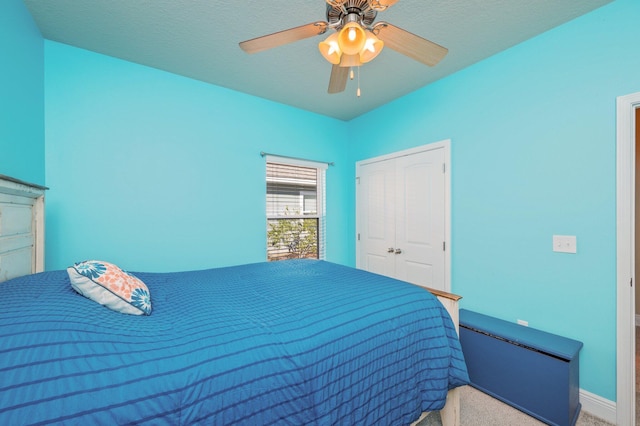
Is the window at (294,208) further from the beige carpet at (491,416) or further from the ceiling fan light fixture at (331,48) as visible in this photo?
the beige carpet at (491,416)

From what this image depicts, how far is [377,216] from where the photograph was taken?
3387 mm

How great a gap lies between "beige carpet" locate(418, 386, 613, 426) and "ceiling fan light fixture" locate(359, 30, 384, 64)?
7.44 feet

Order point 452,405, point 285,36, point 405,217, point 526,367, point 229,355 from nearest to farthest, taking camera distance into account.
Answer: point 229,355 → point 285,36 → point 452,405 → point 526,367 → point 405,217

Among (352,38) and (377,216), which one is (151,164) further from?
(377,216)

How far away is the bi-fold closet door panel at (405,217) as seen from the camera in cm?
270

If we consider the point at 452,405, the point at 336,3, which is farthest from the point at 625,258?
the point at 336,3

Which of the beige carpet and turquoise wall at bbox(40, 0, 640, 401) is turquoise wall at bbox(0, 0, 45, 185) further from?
the beige carpet

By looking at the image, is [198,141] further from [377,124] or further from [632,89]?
[632,89]

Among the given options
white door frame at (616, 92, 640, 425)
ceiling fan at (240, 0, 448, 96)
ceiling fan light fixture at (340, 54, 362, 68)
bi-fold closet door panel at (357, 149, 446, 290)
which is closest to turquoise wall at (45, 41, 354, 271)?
bi-fold closet door panel at (357, 149, 446, 290)

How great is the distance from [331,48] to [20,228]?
6.43ft

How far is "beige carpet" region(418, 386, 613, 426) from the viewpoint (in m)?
1.65

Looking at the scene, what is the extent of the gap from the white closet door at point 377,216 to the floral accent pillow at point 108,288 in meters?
2.68

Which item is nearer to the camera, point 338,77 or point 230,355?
point 230,355

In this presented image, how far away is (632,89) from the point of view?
5.31 ft
